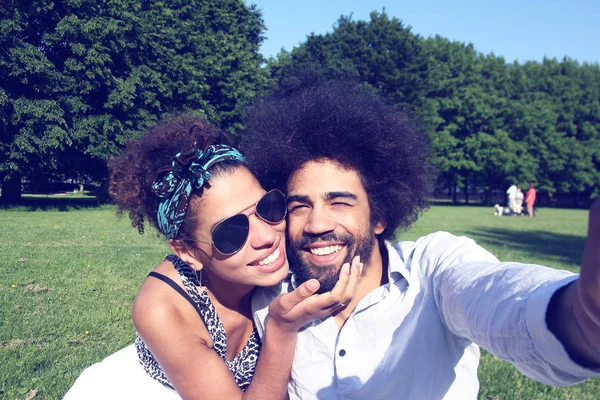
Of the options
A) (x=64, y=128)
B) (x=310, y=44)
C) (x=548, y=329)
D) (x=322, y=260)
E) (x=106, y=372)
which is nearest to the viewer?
(x=548, y=329)

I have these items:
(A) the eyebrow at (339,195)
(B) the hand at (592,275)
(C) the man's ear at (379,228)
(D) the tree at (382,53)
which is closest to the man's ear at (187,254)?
(A) the eyebrow at (339,195)

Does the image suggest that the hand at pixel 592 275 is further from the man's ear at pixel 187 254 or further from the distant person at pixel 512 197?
the distant person at pixel 512 197

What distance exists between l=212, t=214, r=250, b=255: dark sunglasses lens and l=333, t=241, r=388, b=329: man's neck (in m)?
0.71

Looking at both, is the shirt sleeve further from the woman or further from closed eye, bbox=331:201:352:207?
closed eye, bbox=331:201:352:207

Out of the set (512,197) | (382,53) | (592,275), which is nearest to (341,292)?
(592,275)

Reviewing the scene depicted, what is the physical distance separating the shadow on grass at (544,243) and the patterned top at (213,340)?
1097 centimetres

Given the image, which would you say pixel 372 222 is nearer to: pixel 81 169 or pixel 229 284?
pixel 229 284

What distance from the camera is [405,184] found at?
152 inches

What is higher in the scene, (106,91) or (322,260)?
(106,91)

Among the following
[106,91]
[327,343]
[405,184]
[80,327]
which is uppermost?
[106,91]

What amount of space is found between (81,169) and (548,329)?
28.1 m

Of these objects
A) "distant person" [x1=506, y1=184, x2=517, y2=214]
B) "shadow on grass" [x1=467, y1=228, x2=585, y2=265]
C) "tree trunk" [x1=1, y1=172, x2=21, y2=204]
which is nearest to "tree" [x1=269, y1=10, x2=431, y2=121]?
"distant person" [x1=506, y1=184, x2=517, y2=214]

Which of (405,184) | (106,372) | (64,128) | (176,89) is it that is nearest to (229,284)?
(106,372)

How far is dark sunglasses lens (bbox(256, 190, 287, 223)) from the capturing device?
301cm
